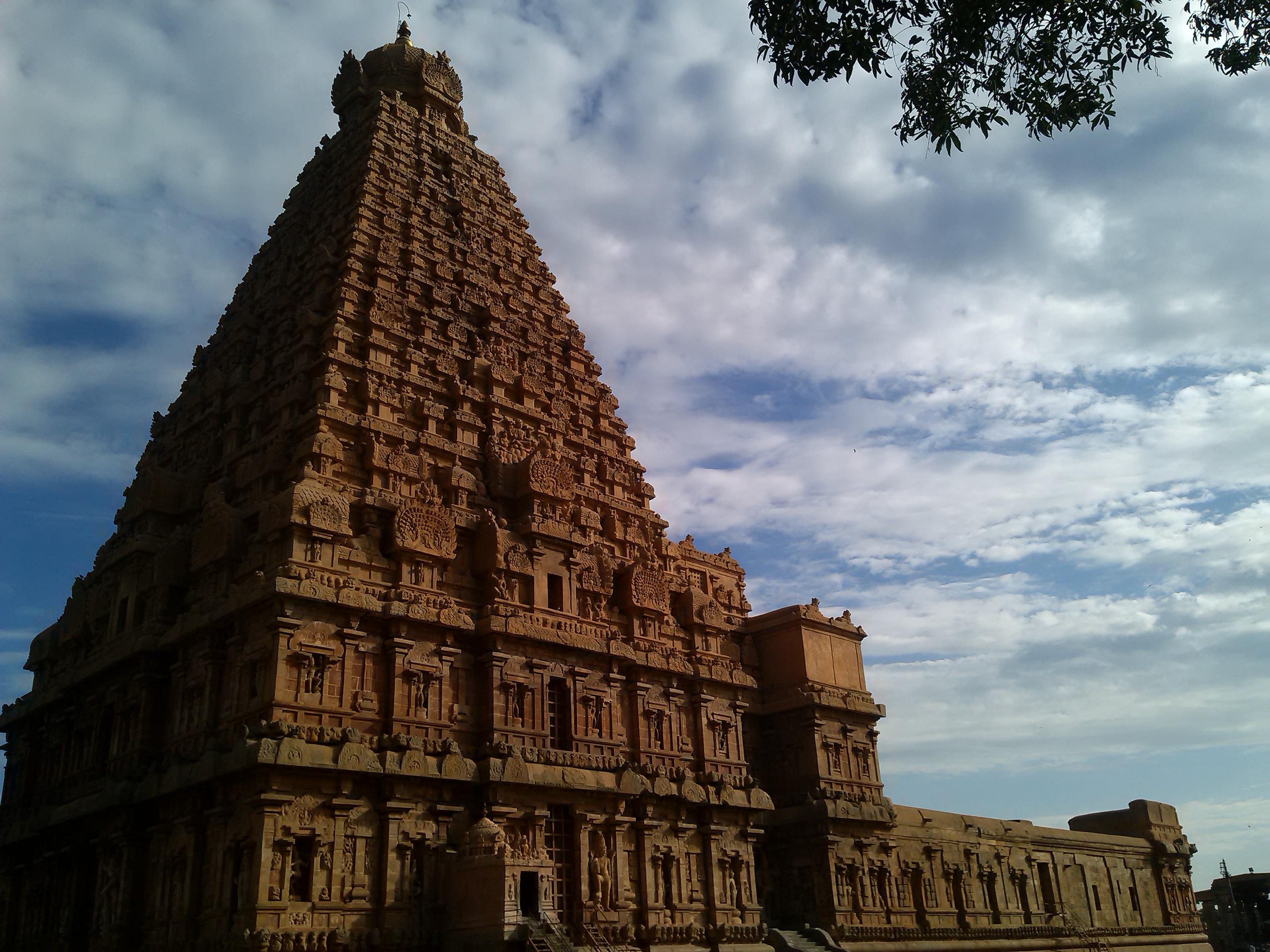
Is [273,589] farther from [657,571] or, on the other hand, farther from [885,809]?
[885,809]

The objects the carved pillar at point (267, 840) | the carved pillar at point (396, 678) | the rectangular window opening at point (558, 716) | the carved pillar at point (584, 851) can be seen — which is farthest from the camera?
the rectangular window opening at point (558, 716)

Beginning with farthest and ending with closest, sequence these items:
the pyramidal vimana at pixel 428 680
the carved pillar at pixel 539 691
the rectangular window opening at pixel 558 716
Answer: the rectangular window opening at pixel 558 716 → the carved pillar at pixel 539 691 → the pyramidal vimana at pixel 428 680

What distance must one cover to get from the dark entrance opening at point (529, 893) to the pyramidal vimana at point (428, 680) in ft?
1.05

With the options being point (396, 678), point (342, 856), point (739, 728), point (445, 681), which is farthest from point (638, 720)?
point (342, 856)

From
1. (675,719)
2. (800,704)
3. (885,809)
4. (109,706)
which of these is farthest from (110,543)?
(885,809)

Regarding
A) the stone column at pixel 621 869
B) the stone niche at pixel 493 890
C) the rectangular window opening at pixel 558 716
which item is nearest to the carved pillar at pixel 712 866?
the stone column at pixel 621 869

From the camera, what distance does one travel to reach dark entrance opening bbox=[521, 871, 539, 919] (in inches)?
1061

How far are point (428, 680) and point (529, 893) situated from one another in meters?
6.35

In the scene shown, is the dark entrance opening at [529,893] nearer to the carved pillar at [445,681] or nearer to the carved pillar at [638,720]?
the carved pillar at [445,681]

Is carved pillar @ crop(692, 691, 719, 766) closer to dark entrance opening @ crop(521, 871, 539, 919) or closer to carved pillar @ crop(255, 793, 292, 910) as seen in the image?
dark entrance opening @ crop(521, 871, 539, 919)

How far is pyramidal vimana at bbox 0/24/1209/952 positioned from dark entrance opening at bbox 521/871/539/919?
1.05ft

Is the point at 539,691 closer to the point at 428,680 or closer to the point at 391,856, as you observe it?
the point at 428,680

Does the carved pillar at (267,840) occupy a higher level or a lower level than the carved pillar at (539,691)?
lower

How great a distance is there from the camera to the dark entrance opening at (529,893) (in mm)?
26938
